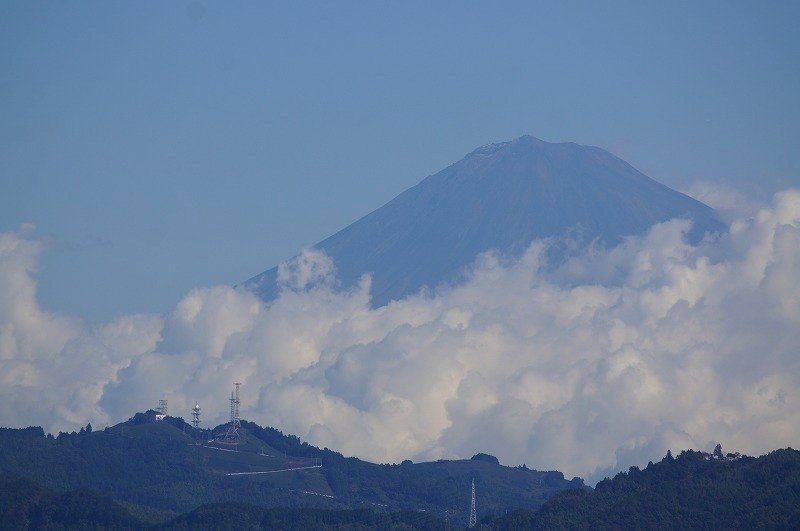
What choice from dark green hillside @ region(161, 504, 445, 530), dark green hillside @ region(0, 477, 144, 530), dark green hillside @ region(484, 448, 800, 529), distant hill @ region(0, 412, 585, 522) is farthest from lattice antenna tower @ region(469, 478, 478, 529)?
dark green hillside @ region(0, 477, 144, 530)

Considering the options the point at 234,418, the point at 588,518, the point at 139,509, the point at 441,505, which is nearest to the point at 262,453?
the point at 234,418

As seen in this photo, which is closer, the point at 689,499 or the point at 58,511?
the point at 689,499

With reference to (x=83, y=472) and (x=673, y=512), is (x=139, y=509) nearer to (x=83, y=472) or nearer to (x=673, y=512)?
(x=83, y=472)

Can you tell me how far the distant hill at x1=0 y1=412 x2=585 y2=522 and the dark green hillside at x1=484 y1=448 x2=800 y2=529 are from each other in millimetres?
29727

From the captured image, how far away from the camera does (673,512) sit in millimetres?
126062

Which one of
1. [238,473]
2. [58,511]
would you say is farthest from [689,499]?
[238,473]

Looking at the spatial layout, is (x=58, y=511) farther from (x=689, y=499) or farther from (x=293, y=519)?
(x=689, y=499)

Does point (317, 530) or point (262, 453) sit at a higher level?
point (262, 453)

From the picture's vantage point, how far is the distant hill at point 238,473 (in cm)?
16400

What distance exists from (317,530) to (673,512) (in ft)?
89.2

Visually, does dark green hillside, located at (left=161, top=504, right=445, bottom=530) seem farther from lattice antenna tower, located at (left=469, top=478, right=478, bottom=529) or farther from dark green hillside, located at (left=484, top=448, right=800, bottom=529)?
lattice antenna tower, located at (left=469, top=478, right=478, bottom=529)

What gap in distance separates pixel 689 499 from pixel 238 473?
5738 cm

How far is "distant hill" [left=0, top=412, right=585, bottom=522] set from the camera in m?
164

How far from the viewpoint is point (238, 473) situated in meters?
172
